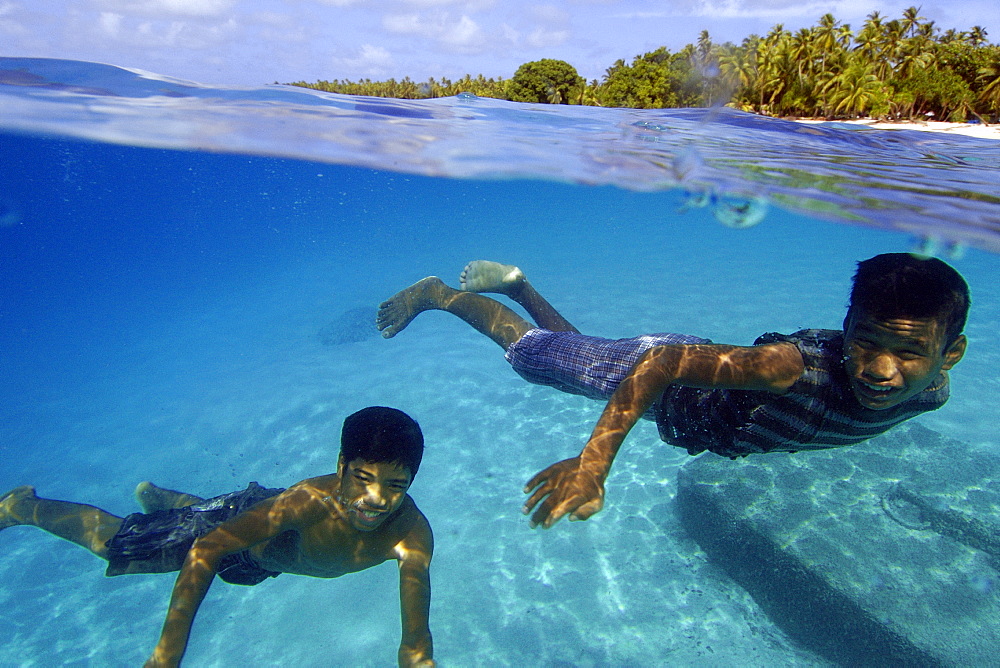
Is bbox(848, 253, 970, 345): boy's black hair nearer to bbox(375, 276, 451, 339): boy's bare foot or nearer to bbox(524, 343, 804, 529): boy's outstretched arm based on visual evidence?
bbox(524, 343, 804, 529): boy's outstretched arm

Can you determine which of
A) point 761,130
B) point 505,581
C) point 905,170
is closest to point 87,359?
point 505,581

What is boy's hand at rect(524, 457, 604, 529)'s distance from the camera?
8.00 ft

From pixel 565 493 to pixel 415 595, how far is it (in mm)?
1959

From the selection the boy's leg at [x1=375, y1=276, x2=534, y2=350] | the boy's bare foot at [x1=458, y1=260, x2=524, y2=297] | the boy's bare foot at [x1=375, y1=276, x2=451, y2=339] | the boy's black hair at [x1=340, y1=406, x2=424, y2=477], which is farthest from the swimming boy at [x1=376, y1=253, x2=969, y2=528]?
the boy's bare foot at [x1=375, y1=276, x2=451, y2=339]

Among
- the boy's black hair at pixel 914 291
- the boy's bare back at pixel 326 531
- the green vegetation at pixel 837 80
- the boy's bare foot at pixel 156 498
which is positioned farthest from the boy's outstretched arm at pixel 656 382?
the green vegetation at pixel 837 80

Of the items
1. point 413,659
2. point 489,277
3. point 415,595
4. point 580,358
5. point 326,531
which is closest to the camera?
point 413,659

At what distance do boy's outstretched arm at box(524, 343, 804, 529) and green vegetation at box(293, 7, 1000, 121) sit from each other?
53.0ft

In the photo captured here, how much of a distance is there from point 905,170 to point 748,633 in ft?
30.0

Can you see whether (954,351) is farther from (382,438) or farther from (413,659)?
(413,659)

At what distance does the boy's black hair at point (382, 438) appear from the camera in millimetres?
3748

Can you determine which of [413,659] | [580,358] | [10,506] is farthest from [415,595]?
[10,506]

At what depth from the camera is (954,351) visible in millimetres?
3281

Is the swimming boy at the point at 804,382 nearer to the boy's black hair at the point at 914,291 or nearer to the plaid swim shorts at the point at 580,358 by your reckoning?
the boy's black hair at the point at 914,291

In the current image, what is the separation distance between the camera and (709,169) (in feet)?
41.9
